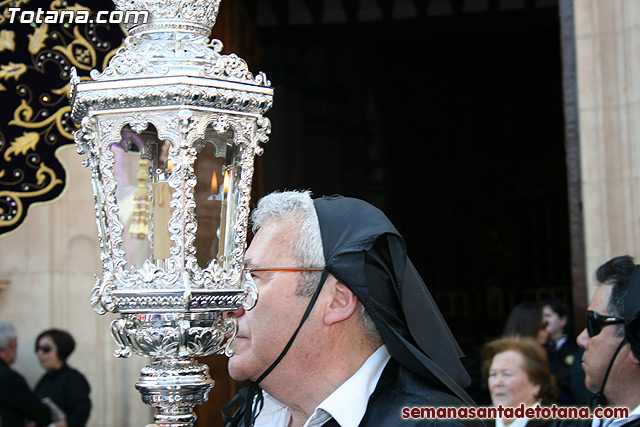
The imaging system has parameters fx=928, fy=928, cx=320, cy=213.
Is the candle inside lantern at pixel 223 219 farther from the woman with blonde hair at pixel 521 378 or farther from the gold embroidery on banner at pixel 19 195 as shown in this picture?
the woman with blonde hair at pixel 521 378

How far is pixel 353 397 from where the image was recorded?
2209 millimetres

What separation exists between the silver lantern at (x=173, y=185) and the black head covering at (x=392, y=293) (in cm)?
51

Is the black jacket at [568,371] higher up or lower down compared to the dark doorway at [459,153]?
lower down

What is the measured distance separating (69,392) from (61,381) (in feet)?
0.28

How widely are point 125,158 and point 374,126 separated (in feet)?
35.1

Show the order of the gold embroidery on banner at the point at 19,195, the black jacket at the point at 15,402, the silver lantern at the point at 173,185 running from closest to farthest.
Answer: the silver lantern at the point at 173,185 < the gold embroidery on banner at the point at 19,195 < the black jacket at the point at 15,402

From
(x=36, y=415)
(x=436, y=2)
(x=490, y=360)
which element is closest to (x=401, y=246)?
(x=490, y=360)

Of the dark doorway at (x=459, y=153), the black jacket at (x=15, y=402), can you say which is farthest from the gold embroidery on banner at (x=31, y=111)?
the dark doorway at (x=459, y=153)

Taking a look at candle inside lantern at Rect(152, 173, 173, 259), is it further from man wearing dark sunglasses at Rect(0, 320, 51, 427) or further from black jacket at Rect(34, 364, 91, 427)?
black jacket at Rect(34, 364, 91, 427)

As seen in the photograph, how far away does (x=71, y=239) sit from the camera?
18.6 feet

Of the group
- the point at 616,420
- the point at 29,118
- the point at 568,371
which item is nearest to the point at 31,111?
the point at 29,118

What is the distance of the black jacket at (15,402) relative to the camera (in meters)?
4.80

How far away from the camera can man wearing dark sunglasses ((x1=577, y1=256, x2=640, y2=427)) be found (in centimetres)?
297

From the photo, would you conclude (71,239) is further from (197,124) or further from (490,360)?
(197,124)
